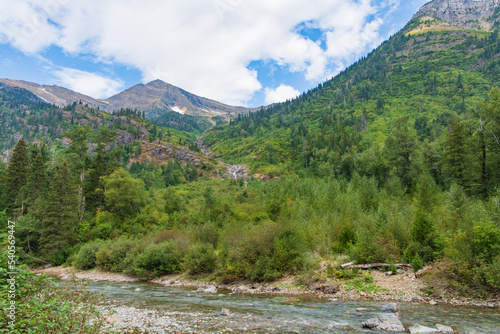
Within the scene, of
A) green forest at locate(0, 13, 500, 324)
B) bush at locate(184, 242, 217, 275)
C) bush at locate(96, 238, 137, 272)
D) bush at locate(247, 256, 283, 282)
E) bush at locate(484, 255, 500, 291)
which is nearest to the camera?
bush at locate(484, 255, 500, 291)

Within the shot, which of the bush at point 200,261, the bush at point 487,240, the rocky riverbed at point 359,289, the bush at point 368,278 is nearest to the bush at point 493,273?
the bush at point 487,240

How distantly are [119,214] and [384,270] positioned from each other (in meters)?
54.2

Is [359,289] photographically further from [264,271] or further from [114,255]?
[114,255]

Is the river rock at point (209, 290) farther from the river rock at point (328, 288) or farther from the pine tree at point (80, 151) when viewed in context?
the pine tree at point (80, 151)

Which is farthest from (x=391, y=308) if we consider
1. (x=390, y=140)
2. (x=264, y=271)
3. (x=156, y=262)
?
(x=390, y=140)

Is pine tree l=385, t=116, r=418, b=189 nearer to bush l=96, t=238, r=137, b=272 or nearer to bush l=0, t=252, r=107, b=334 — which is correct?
bush l=96, t=238, r=137, b=272

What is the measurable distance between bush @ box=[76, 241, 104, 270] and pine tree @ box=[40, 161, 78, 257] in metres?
10.00

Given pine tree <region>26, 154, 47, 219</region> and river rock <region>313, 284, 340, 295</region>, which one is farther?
pine tree <region>26, 154, 47, 219</region>

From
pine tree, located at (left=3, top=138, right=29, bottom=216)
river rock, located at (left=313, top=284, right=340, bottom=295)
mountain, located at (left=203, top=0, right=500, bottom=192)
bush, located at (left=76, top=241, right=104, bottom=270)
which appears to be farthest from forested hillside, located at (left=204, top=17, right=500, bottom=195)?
pine tree, located at (left=3, top=138, right=29, bottom=216)

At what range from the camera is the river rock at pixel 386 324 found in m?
13.0

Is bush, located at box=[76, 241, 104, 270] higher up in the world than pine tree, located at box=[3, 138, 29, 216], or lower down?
lower down

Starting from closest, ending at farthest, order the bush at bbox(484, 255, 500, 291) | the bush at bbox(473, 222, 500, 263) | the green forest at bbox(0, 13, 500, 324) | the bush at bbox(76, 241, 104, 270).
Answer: the bush at bbox(484, 255, 500, 291)
the bush at bbox(473, 222, 500, 263)
the green forest at bbox(0, 13, 500, 324)
the bush at bbox(76, 241, 104, 270)

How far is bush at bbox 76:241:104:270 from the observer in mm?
43819

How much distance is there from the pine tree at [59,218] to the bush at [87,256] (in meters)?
10.00
